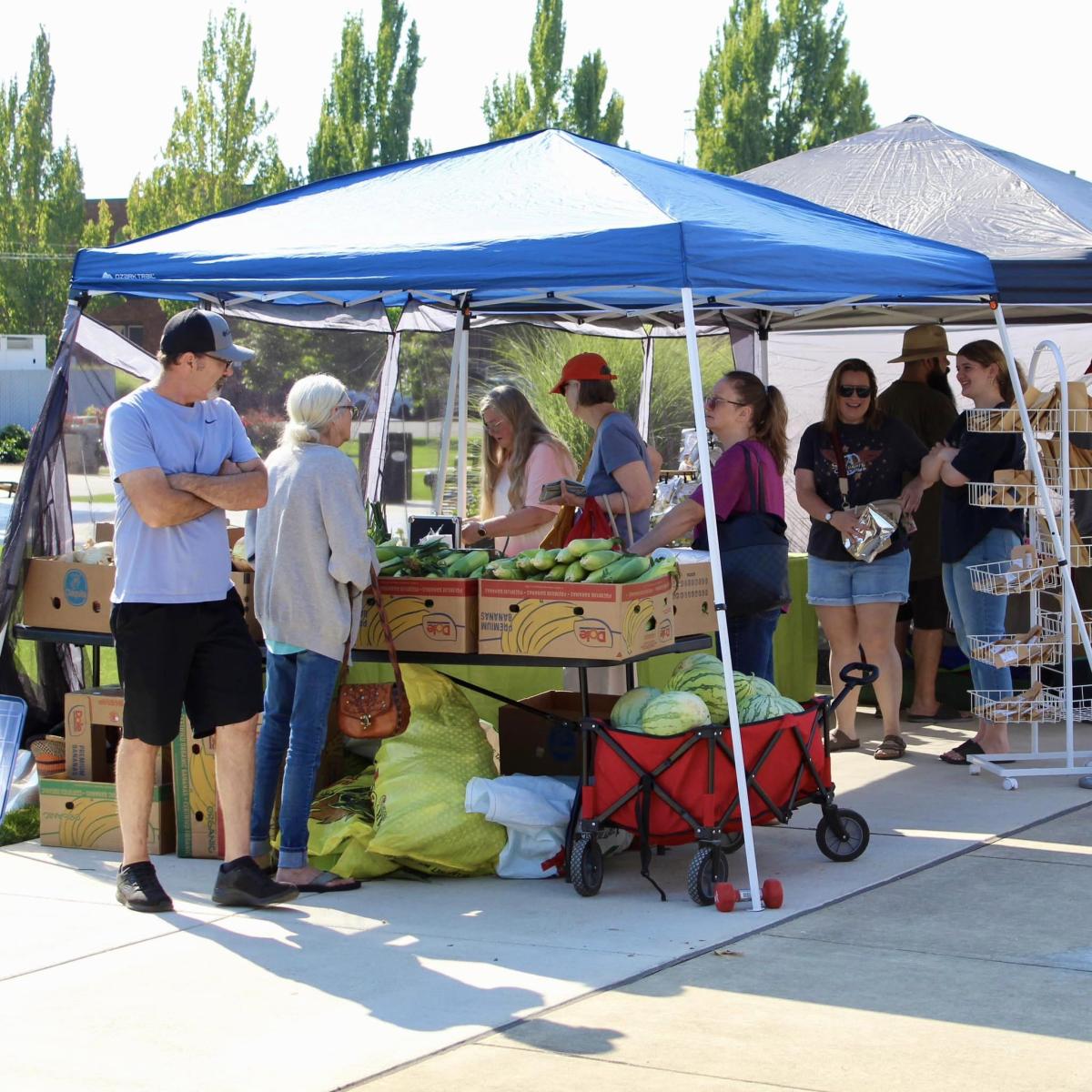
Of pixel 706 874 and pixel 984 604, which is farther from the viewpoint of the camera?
pixel 984 604

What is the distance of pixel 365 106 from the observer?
3928 centimetres

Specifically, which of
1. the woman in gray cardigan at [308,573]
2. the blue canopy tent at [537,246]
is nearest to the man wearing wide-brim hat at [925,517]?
the blue canopy tent at [537,246]

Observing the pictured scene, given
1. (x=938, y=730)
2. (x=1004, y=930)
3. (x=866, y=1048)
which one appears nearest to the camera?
(x=866, y=1048)

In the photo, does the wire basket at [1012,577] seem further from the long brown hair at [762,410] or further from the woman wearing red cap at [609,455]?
the woman wearing red cap at [609,455]

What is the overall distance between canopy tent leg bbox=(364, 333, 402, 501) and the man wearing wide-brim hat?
297cm

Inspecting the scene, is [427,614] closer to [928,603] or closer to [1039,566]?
[1039,566]

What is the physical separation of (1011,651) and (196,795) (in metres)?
3.56

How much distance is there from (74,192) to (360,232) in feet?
132

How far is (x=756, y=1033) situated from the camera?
4043mm

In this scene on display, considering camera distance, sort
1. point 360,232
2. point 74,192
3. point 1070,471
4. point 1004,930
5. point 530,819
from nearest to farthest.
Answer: point 1004,930 → point 530,819 → point 360,232 → point 1070,471 → point 74,192

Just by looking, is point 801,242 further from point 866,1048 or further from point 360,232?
point 866,1048

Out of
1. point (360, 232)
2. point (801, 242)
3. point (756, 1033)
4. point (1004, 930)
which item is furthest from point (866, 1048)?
point (360, 232)

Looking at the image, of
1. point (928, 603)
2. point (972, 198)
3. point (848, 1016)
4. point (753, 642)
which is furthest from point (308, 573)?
point (972, 198)

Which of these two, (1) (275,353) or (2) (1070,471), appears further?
(1) (275,353)
